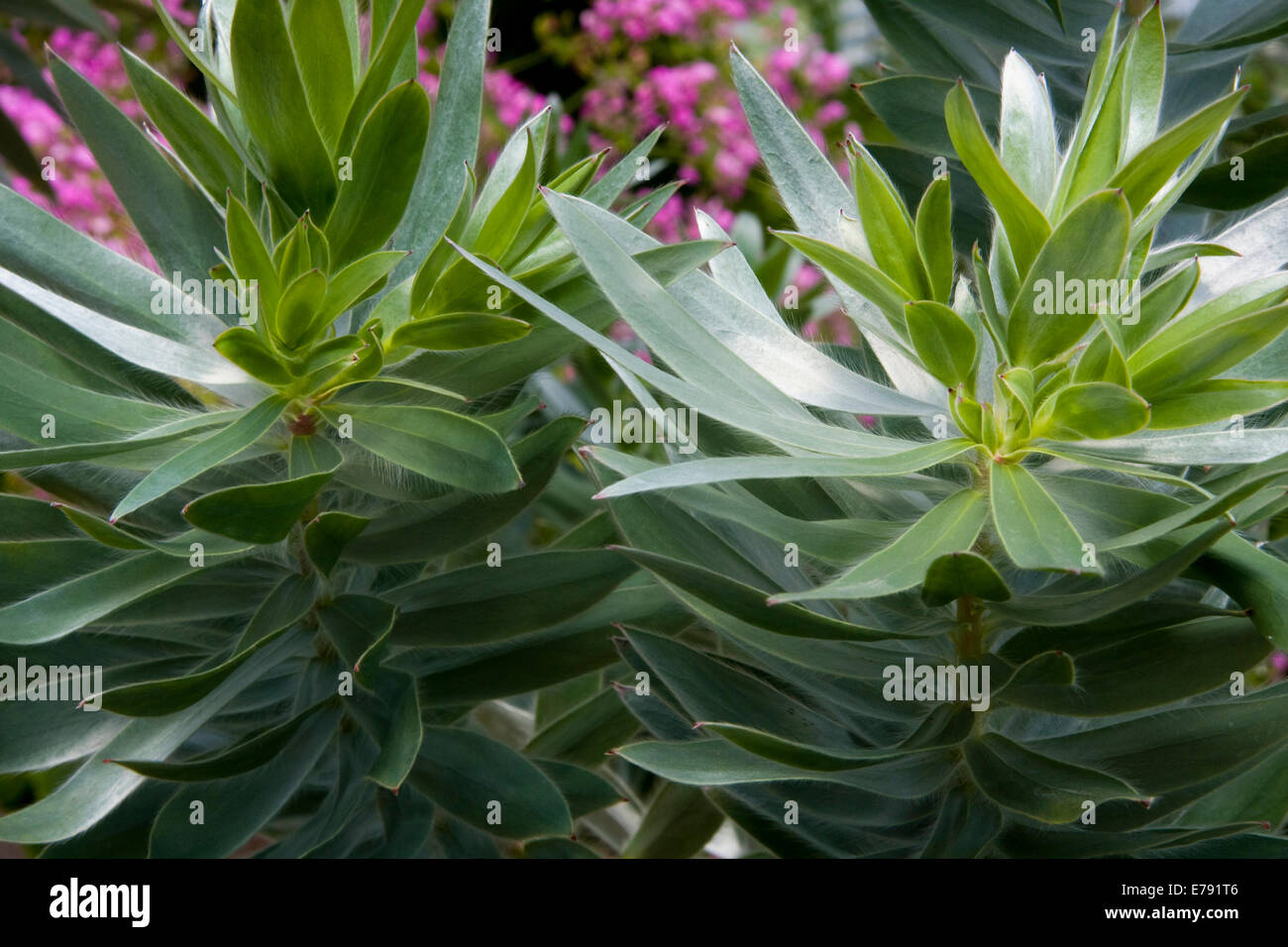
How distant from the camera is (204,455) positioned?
0.54 meters

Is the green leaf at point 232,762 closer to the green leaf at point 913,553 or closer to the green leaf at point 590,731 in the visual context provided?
the green leaf at point 590,731

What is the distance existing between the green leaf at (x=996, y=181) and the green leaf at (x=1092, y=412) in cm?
8

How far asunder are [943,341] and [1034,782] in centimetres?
22

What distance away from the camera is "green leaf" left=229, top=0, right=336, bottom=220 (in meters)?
0.55

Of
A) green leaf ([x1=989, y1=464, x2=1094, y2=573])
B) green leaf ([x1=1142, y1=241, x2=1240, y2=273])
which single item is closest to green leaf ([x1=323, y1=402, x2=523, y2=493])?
green leaf ([x1=989, y1=464, x2=1094, y2=573])

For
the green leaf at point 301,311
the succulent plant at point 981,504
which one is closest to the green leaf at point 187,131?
the green leaf at point 301,311

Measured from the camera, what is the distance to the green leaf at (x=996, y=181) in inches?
20.3

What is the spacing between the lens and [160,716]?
0.58 metres

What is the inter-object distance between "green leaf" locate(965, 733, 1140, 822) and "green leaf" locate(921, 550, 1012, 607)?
0.38ft

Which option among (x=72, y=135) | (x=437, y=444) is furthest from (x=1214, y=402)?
(x=72, y=135)

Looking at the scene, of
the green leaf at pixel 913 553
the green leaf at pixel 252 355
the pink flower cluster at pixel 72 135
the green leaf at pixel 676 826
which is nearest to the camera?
the green leaf at pixel 913 553

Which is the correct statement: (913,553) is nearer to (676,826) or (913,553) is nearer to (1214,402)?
(1214,402)
